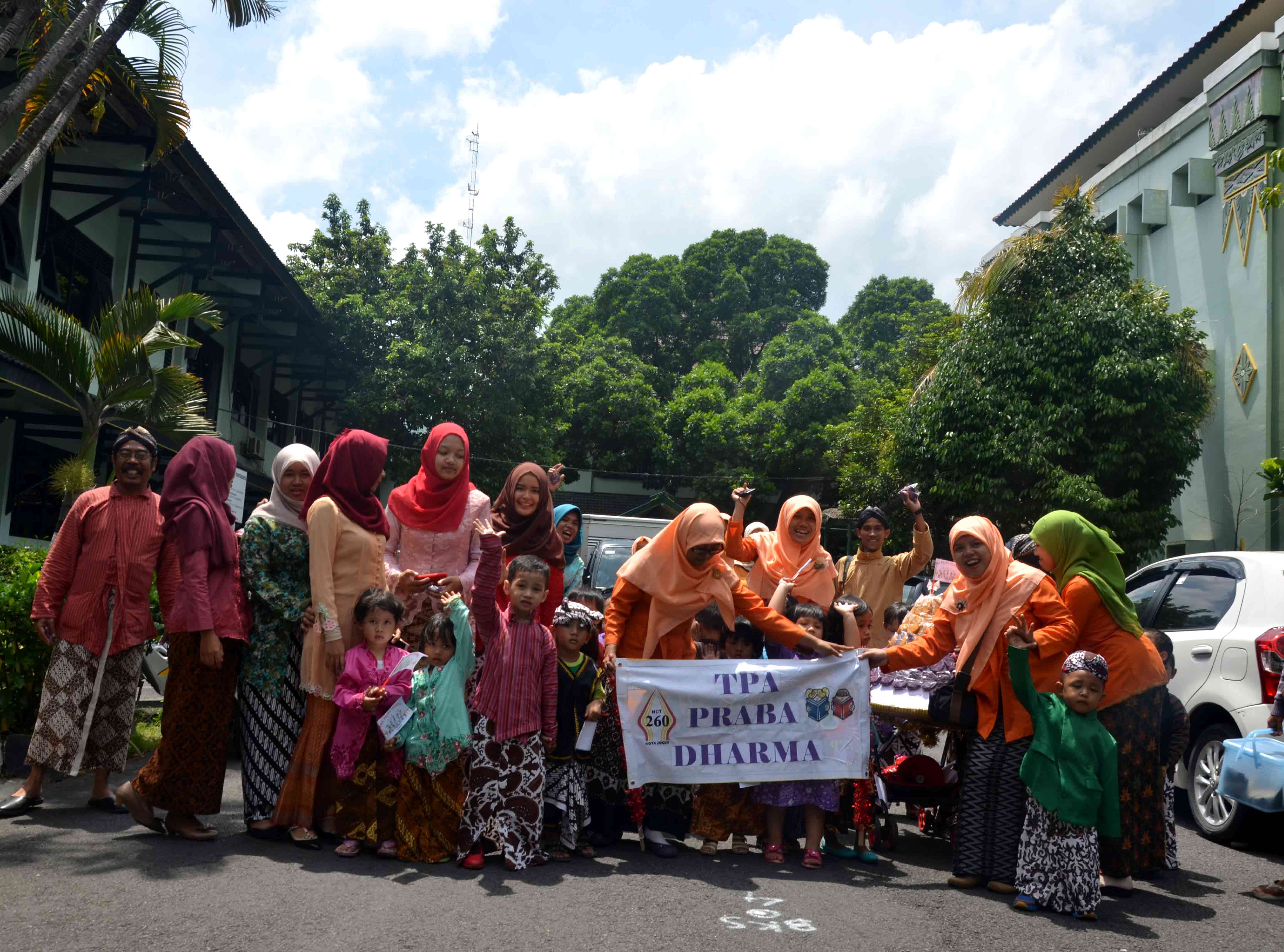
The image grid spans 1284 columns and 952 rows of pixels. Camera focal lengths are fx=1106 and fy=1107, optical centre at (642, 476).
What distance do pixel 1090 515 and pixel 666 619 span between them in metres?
12.1

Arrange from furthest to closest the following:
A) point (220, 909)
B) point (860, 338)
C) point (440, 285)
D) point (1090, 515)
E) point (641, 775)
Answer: point (860, 338) → point (440, 285) → point (1090, 515) → point (641, 775) → point (220, 909)

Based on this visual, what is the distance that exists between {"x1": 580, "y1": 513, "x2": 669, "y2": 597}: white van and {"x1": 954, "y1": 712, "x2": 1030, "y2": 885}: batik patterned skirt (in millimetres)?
5207

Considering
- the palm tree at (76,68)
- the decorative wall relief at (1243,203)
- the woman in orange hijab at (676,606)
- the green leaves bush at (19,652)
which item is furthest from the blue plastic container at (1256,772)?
the decorative wall relief at (1243,203)

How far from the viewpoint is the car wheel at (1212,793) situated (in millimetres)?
6441

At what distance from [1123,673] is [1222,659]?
197cm

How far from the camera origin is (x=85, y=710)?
550 centimetres

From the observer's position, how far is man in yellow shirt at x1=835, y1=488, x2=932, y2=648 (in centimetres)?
753

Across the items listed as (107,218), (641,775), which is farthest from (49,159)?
(641,775)

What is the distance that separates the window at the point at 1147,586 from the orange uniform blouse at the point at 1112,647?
264 centimetres

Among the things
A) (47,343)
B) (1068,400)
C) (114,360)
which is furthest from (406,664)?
(1068,400)

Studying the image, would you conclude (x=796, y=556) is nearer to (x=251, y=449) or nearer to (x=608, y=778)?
(x=608, y=778)

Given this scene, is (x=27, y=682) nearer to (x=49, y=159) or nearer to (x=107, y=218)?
(x=49, y=159)

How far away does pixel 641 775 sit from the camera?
5.46m

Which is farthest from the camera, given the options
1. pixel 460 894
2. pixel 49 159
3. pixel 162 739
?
pixel 49 159
